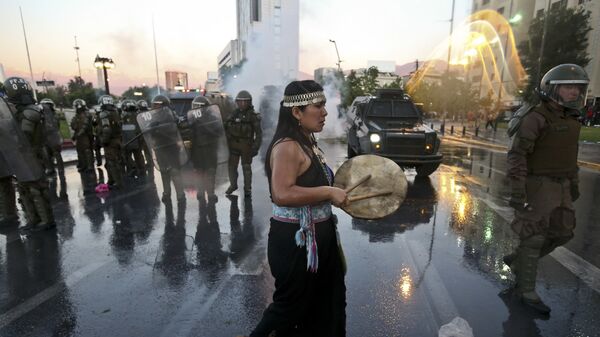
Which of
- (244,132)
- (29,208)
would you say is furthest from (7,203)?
(244,132)

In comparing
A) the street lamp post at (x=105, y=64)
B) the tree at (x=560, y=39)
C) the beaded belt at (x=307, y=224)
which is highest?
the tree at (x=560, y=39)

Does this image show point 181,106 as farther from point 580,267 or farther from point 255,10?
point 255,10

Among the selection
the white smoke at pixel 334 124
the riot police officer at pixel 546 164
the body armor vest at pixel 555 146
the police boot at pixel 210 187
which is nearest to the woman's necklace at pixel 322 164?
the riot police officer at pixel 546 164

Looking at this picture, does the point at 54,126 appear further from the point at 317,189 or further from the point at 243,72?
the point at 243,72

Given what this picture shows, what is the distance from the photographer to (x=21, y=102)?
5199 mm

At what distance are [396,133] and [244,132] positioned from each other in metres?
3.75

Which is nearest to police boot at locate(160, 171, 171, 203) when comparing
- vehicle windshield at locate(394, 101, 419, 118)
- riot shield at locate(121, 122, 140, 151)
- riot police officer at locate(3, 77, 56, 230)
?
riot police officer at locate(3, 77, 56, 230)

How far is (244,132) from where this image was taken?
7.02 meters

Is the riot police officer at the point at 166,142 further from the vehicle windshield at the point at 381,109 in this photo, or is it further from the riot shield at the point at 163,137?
the vehicle windshield at the point at 381,109

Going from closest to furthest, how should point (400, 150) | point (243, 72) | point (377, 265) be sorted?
1. point (377, 265)
2. point (400, 150)
3. point (243, 72)

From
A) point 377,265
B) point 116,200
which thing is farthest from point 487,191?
point 116,200

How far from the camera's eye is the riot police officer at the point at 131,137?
942 cm

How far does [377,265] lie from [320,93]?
270 cm

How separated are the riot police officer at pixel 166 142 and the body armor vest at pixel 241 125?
97cm
